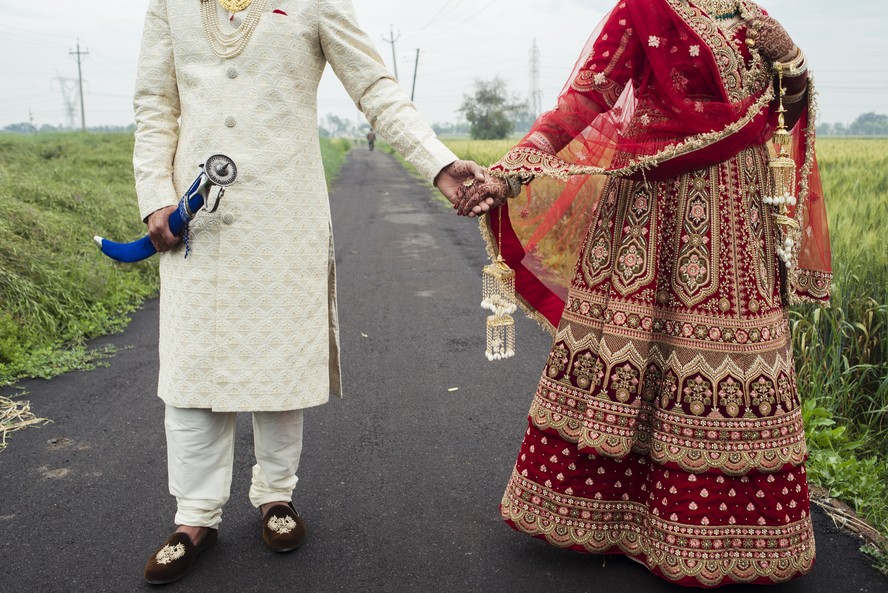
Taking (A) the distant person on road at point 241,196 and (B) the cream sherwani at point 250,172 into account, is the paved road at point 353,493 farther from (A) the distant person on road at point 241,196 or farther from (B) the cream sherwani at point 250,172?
(B) the cream sherwani at point 250,172

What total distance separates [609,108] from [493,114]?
56556 mm

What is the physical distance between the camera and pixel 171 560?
2.43 m

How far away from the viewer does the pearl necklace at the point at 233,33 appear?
2348 mm

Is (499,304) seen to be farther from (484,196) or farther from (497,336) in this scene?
(484,196)

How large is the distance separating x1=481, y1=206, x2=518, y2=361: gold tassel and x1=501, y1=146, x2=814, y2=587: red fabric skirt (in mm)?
241

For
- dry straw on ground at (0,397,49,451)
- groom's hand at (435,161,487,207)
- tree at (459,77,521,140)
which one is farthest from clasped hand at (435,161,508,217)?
tree at (459,77,521,140)

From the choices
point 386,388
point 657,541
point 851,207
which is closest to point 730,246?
point 657,541

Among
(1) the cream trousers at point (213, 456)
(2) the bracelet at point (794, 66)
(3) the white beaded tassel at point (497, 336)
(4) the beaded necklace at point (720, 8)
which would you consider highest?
(4) the beaded necklace at point (720, 8)

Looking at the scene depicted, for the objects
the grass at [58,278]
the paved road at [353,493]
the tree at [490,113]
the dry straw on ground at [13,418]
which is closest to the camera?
the paved road at [353,493]

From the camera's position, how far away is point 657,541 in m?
2.38

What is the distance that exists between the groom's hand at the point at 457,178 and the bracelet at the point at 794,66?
3.28 feet

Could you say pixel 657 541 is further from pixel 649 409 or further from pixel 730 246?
pixel 730 246

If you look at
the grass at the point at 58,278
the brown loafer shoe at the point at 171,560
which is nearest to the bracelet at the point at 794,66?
the brown loafer shoe at the point at 171,560

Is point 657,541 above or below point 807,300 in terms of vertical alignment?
below
